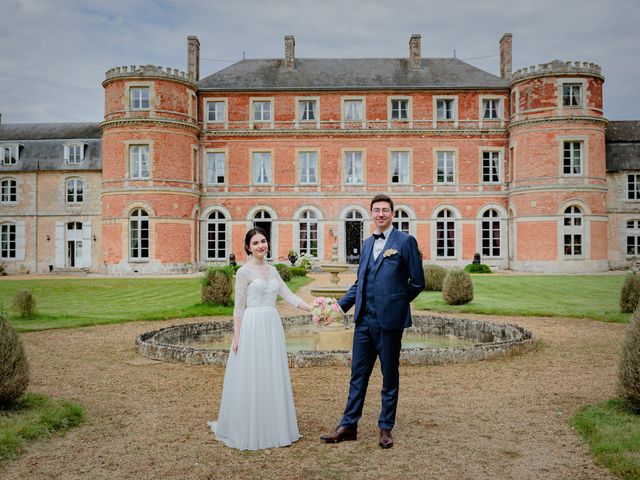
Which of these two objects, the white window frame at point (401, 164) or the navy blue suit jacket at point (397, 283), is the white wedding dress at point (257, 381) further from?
the white window frame at point (401, 164)

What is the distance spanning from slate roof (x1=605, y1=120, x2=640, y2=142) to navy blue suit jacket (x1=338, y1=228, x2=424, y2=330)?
102ft

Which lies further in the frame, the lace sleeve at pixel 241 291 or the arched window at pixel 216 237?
the arched window at pixel 216 237

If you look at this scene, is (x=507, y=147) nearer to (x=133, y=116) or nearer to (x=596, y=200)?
(x=596, y=200)

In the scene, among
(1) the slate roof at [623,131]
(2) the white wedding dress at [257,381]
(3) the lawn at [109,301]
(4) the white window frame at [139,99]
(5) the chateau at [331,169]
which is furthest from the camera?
(1) the slate roof at [623,131]

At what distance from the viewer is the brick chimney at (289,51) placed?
32.0m

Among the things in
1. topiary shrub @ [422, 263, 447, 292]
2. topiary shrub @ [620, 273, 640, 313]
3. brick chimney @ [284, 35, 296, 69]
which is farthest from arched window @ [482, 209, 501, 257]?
topiary shrub @ [620, 273, 640, 313]

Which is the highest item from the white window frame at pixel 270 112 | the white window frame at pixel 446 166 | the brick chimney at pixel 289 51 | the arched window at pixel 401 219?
the brick chimney at pixel 289 51

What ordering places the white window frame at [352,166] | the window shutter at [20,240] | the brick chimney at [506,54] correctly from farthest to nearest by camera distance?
the window shutter at [20,240], the brick chimney at [506,54], the white window frame at [352,166]

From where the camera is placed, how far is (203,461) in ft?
15.3

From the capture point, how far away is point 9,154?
109ft

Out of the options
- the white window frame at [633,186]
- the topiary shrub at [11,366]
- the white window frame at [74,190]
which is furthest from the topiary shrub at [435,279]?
the white window frame at [74,190]

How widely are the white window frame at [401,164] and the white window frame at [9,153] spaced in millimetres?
20790

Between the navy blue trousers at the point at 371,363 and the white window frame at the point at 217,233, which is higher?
the white window frame at the point at 217,233

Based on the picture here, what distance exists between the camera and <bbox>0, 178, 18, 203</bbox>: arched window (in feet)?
108
